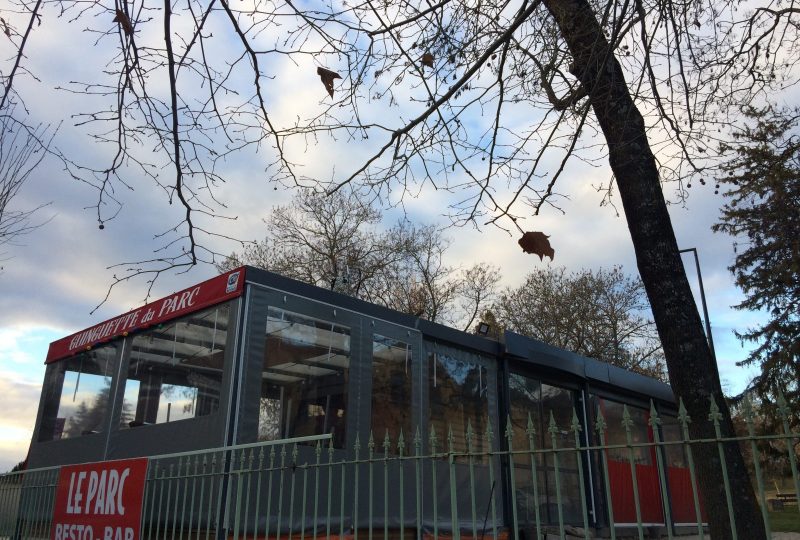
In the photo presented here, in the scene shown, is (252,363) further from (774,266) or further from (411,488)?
(774,266)

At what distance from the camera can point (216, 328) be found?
7188 millimetres

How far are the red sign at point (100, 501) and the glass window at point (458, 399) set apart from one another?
157 inches

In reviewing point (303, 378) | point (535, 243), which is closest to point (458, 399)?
point (303, 378)

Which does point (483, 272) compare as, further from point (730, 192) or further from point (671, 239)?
point (671, 239)

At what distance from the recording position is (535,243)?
3.76m

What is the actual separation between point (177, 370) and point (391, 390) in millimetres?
2578

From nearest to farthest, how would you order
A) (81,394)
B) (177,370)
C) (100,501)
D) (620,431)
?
(100,501), (177,370), (81,394), (620,431)

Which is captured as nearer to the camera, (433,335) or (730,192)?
(433,335)

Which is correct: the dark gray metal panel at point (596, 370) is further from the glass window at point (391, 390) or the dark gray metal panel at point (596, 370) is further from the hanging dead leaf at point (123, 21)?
the hanging dead leaf at point (123, 21)

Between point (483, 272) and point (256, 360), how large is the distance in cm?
2342

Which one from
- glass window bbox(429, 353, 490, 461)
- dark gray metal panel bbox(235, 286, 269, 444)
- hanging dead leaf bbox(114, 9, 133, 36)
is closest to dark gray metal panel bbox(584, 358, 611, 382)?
glass window bbox(429, 353, 490, 461)

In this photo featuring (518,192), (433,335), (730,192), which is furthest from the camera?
(730,192)

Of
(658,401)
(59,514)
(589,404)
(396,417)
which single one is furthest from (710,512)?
(658,401)

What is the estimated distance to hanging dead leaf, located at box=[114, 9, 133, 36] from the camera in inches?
141
